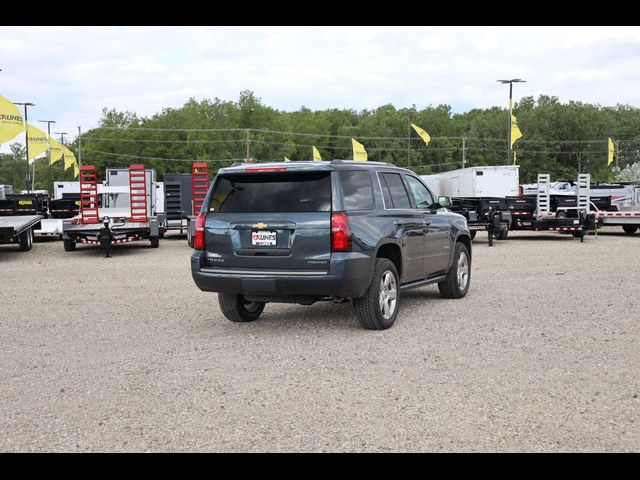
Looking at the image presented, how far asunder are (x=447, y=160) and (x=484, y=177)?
3044 inches

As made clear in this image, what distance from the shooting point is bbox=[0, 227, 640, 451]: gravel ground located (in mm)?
4621

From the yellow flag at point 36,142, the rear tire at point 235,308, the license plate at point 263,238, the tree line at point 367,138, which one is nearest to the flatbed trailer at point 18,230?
the rear tire at point 235,308

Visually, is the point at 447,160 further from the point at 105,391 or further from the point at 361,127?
the point at 105,391

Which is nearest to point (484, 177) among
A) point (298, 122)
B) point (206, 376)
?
point (206, 376)

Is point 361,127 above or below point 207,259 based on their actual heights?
above

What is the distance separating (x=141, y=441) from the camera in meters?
4.54

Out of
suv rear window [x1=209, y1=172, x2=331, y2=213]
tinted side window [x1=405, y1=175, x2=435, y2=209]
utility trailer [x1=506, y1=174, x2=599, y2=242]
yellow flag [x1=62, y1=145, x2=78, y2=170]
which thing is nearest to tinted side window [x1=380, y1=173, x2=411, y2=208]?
tinted side window [x1=405, y1=175, x2=435, y2=209]

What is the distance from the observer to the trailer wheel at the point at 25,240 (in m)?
20.0

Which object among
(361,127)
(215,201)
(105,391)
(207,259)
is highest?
(361,127)

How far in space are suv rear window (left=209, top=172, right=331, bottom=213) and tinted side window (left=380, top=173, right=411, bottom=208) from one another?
3.75 ft

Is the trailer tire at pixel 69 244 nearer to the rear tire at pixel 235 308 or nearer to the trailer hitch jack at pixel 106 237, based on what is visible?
the trailer hitch jack at pixel 106 237

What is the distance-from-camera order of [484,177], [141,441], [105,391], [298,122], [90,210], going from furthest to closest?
[298,122], [484,177], [90,210], [105,391], [141,441]

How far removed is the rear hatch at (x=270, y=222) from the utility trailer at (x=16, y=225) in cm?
1212

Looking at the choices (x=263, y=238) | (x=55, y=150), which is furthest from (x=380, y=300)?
(x=55, y=150)
